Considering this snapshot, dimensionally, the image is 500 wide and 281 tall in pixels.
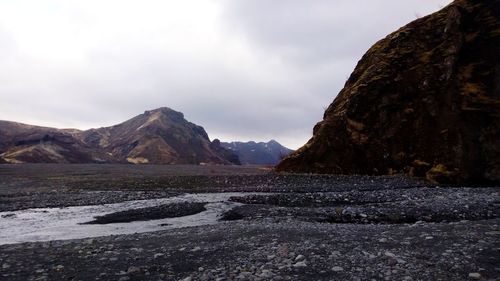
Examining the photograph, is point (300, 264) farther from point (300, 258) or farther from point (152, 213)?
point (152, 213)

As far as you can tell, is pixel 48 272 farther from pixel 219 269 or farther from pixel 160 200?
pixel 160 200

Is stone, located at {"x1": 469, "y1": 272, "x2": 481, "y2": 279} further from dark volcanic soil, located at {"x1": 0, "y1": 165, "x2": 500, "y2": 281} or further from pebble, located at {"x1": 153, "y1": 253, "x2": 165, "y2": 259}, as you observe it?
pebble, located at {"x1": 153, "y1": 253, "x2": 165, "y2": 259}

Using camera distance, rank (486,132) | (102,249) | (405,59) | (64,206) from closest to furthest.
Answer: (102,249), (64,206), (486,132), (405,59)

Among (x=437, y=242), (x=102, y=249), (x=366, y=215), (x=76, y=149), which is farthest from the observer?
(x=76, y=149)

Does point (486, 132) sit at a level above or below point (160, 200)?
above

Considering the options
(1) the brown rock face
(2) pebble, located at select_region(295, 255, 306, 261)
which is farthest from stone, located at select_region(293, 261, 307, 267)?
(1) the brown rock face

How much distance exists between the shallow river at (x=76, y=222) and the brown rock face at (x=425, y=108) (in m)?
20.5

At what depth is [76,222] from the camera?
20672mm

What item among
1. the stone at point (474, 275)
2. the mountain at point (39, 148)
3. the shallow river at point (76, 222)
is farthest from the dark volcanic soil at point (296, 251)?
the mountain at point (39, 148)

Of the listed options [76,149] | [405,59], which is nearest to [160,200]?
[405,59]

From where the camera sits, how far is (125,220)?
20766mm

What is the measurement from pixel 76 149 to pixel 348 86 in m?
143

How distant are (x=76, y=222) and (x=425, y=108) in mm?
33053

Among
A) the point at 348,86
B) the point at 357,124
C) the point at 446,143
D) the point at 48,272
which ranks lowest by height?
the point at 48,272
